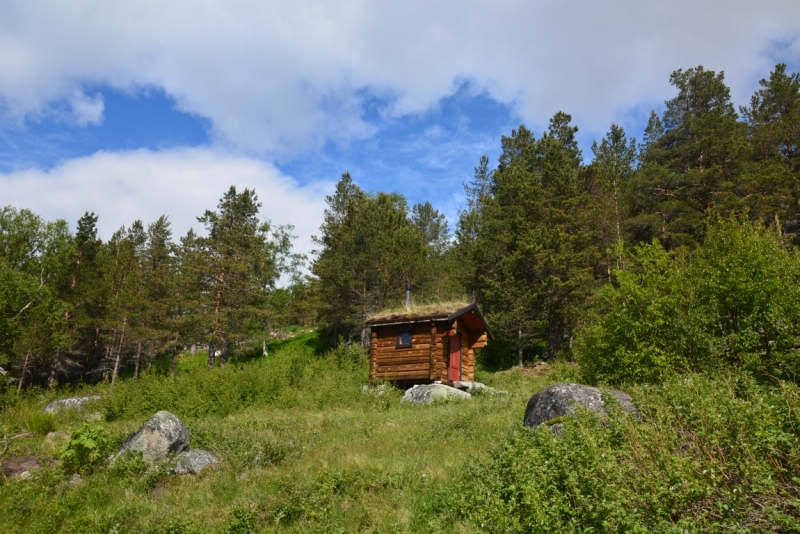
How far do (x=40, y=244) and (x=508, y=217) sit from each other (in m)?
34.2

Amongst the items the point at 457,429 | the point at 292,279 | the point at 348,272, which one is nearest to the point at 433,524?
the point at 457,429

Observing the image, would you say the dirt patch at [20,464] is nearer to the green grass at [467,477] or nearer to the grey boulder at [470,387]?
the green grass at [467,477]

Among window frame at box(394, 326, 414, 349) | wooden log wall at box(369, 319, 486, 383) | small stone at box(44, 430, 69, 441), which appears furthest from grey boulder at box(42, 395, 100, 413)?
window frame at box(394, 326, 414, 349)

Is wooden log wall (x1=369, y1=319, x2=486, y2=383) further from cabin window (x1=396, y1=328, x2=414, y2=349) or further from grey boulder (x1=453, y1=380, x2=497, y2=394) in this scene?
grey boulder (x1=453, y1=380, x2=497, y2=394)

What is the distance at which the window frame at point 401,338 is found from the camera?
2294cm

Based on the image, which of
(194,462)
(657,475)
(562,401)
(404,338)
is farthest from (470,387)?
(657,475)

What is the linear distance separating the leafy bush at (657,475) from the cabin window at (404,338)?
15.2m

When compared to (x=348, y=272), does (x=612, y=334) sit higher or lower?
lower

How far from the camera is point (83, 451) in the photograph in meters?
10.5

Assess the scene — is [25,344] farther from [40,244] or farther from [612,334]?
[612,334]

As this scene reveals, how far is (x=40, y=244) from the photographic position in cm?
3556

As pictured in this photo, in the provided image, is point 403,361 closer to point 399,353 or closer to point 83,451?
point 399,353

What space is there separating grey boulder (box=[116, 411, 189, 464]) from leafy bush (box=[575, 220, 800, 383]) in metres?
11.2

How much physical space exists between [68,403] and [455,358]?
1733 cm
